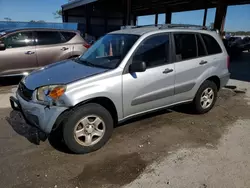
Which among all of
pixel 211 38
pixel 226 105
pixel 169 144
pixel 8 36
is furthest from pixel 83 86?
pixel 8 36

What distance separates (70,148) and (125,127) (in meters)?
1.28

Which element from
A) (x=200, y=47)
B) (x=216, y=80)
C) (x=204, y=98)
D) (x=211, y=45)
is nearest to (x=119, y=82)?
(x=200, y=47)

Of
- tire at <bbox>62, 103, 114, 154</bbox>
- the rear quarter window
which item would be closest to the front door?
tire at <bbox>62, 103, 114, 154</bbox>

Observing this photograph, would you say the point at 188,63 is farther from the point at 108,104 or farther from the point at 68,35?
the point at 68,35

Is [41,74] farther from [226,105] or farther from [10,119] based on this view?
[226,105]

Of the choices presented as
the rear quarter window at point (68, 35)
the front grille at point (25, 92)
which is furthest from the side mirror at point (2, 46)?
the front grille at point (25, 92)

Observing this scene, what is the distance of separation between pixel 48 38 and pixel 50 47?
0.34 m

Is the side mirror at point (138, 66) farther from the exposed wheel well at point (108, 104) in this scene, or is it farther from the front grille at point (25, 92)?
the front grille at point (25, 92)

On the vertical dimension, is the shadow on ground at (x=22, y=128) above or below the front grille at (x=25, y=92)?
below

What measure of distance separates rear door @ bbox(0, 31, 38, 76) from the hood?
11.1ft

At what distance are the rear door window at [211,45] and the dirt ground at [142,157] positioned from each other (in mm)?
1400

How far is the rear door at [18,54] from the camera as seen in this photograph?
6441mm

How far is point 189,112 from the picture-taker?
15.8 ft

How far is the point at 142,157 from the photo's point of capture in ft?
10.3
